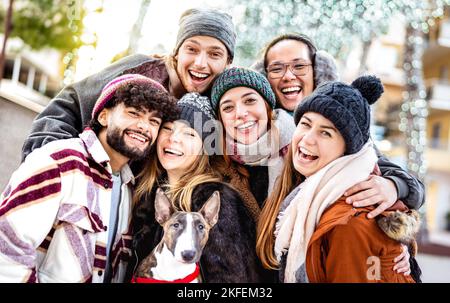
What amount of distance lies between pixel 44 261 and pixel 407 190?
1.58 meters

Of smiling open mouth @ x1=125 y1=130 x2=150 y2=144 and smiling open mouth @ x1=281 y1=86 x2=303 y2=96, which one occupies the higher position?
Result: smiling open mouth @ x1=281 y1=86 x2=303 y2=96

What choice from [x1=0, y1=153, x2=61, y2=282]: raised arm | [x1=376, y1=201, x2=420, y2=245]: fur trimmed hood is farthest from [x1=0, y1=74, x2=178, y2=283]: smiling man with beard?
[x1=376, y1=201, x2=420, y2=245]: fur trimmed hood

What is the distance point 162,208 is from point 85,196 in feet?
1.21

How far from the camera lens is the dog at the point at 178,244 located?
6.41 ft

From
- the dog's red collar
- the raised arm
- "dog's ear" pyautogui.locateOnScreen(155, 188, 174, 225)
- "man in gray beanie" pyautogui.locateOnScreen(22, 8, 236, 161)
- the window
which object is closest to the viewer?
the raised arm

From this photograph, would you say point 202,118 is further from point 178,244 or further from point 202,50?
point 178,244

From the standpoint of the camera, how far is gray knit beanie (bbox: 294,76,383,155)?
183cm

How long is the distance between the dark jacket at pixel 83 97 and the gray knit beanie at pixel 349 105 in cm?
81

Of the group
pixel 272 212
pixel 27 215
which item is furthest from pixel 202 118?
pixel 27 215

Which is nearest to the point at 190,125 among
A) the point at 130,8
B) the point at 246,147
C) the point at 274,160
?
the point at 246,147

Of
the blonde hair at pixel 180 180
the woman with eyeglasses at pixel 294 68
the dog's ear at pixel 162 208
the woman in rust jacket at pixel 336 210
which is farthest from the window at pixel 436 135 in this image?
the dog's ear at pixel 162 208

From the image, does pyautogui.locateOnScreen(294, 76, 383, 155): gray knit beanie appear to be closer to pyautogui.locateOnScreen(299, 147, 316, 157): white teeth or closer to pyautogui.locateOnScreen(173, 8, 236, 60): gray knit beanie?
pyautogui.locateOnScreen(299, 147, 316, 157): white teeth

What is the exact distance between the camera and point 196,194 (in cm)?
207
